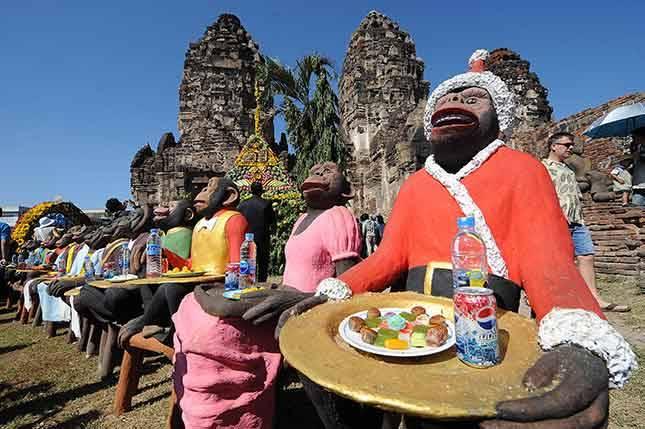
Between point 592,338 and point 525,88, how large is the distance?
17.2m

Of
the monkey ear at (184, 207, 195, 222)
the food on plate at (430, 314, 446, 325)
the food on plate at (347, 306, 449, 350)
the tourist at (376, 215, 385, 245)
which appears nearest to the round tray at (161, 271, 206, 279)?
the monkey ear at (184, 207, 195, 222)

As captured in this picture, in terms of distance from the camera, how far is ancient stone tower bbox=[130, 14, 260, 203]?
1234cm

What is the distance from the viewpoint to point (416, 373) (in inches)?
35.4

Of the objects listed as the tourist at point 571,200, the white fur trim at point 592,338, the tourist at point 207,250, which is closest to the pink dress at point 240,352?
the tourist at point 207,250

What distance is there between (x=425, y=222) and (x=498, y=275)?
0.38m

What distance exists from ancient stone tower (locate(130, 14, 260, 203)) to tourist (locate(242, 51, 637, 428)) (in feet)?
36.2

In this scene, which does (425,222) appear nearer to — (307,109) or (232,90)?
(307,109)

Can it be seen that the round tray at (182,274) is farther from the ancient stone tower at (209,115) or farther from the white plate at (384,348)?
the ancient stone tower at (209,115)

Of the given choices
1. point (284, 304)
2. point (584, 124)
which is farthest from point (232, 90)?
point (284, 304)

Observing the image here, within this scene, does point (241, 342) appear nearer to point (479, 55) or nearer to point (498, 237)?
point (498, 237)

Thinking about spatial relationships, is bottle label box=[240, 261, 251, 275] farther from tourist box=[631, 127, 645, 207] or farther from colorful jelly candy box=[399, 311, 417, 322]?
tourist box=[631, 127, 645, 207]

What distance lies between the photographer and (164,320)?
276 cm

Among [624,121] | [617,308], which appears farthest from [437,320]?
[624,121]

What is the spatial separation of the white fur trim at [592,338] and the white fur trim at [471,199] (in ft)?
1.38
